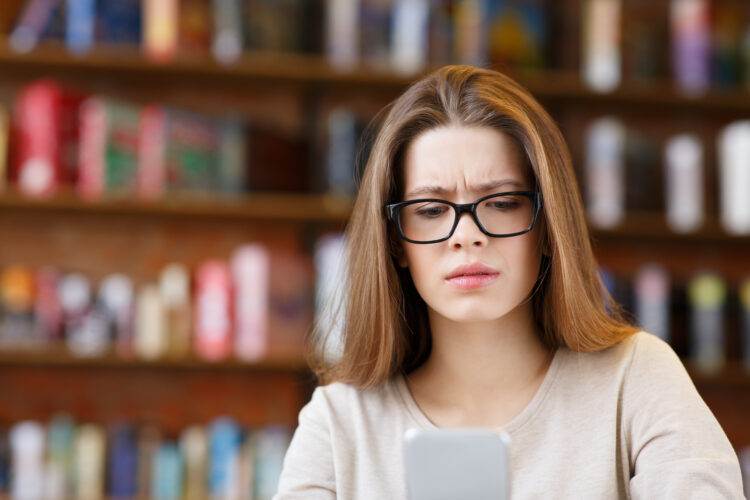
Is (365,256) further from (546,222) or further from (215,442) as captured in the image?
(215,442)

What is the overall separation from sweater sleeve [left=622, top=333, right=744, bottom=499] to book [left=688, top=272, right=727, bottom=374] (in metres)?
1.53

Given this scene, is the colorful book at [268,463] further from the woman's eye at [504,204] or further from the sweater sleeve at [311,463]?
the woman's eye at [504,204]

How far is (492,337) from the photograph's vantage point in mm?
1211

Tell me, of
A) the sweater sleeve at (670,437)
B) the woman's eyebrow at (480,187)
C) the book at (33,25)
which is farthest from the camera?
the book at (33,25)

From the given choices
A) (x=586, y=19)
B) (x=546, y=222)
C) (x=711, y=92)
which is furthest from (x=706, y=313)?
(x=546, y=222)

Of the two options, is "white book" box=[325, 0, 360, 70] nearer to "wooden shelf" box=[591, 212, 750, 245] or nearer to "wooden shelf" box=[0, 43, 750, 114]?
"wooden shelf" box=[0, 43, 750, 114]

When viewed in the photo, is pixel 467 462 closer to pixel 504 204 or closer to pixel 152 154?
pixel 504 204

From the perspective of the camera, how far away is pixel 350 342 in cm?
127

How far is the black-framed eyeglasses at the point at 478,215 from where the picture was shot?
1.11 meters

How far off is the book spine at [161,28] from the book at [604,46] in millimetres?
1200

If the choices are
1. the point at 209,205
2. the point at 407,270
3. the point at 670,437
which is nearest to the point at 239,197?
the point at 209,205

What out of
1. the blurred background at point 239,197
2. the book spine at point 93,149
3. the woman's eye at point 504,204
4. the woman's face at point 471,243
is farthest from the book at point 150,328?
the woman's eye at point 504,204

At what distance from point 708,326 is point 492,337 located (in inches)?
63.0

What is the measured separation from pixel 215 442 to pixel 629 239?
1.43 m
